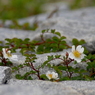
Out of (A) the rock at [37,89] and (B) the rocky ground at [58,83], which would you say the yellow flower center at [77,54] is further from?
(A) the rock at [37,89]

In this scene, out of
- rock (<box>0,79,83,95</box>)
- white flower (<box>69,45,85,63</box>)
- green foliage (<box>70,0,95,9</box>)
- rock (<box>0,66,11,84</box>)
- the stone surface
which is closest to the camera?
rock (<box>0,79,83,95</box>)

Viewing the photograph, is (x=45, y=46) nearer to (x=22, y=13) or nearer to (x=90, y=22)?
(x=90, y=22)

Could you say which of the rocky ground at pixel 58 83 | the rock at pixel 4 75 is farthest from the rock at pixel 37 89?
the rock at pixel 4 75

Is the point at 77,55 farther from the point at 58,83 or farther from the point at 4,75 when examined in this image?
the point at 4,75

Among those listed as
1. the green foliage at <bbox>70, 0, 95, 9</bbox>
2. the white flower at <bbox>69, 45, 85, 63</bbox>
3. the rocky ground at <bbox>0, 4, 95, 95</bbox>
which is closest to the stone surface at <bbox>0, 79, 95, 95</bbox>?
the rocky ground at <bbox>0, 4, 95, 95</bbox>

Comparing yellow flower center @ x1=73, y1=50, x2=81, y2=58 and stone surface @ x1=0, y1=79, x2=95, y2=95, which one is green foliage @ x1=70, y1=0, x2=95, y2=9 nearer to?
yellow flower center @ x1=73, y1=50, x2=81, y2=58

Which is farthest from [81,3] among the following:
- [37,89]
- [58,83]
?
[37,89]

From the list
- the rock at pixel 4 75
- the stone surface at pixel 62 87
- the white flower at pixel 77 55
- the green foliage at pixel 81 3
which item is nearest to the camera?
the stone surface at pixel 62 87

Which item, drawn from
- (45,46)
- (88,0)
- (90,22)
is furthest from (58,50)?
(88,0)

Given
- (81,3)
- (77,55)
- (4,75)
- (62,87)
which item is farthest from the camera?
(81,3)

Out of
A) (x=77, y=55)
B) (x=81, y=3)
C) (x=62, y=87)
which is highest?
(x=81, y=3)

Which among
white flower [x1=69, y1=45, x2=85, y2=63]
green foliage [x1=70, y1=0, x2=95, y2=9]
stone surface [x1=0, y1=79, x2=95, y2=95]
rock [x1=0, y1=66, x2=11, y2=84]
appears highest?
green foliage [x1=70, y1=0, x2=95, y2=9]
